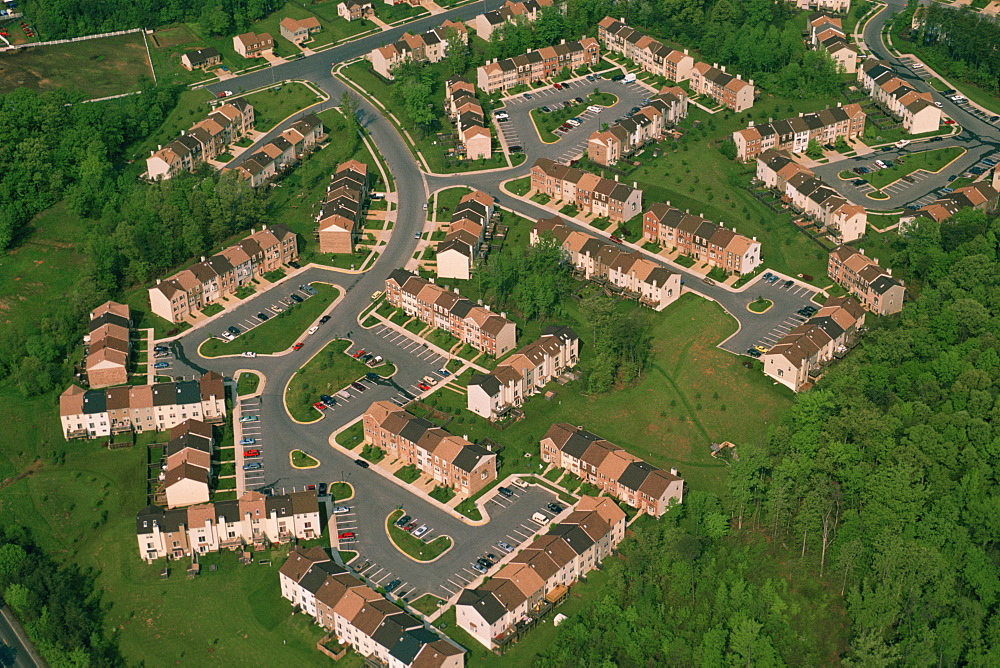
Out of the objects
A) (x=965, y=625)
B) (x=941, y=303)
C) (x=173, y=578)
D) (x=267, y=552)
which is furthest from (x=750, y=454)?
(x=173, y=578)

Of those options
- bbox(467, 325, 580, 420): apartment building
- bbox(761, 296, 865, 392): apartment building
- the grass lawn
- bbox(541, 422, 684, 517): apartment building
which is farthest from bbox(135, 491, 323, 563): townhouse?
bbox(761, 296, 865, 392): apartment building

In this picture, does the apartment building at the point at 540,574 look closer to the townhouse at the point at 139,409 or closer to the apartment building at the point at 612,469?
the apartment building at the point at 612,469

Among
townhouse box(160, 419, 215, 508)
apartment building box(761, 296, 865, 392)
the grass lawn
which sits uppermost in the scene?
apartment building box(761, 296, 865, 392)

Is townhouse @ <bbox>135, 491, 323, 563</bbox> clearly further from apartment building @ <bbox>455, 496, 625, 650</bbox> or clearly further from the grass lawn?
apartment building @ <bbox>455, 496, 625, 650</bbox>

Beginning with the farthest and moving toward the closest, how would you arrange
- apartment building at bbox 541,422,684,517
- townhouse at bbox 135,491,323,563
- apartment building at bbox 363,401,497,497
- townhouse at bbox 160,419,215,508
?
apartment building at bbox 363,401,497,497 → townhouse at bbox 160,419,215,508 → apartment building at bbox 541,422,684,517 → townhouse at bbox 135,491,323,563

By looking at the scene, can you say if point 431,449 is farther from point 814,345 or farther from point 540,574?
point 814,345
